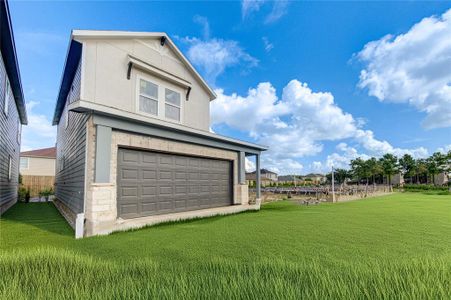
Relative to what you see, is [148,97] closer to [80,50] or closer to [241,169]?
[80,50]

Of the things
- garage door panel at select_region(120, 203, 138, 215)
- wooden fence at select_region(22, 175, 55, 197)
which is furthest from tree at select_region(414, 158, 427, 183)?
wooden fence at select_region(22, 175, 55, 197)

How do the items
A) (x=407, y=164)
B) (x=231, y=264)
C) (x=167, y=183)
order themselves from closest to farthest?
(x=231, y=264), (x=167, y=183), (x=407, y=164)

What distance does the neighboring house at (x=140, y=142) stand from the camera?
6.73 metres

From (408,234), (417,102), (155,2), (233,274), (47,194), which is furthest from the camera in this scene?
(417,102)

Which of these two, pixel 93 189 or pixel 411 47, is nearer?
pixel 93 189

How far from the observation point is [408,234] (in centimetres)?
612

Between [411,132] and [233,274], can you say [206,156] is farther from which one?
[411,132]

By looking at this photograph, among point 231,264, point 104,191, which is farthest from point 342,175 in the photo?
point 231,264

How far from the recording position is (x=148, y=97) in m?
9.59

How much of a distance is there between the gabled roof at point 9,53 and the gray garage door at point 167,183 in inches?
191

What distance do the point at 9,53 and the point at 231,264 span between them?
1055cm

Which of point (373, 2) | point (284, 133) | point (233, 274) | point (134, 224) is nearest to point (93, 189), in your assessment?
point (134, 224)

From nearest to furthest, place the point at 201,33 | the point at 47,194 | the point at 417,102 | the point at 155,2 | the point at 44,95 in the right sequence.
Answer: the point at 155,2 → the point at 44,95 → the point at 201,33 → the point at 47,194 → the point at 417,102

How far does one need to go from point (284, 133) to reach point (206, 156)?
17092mm
